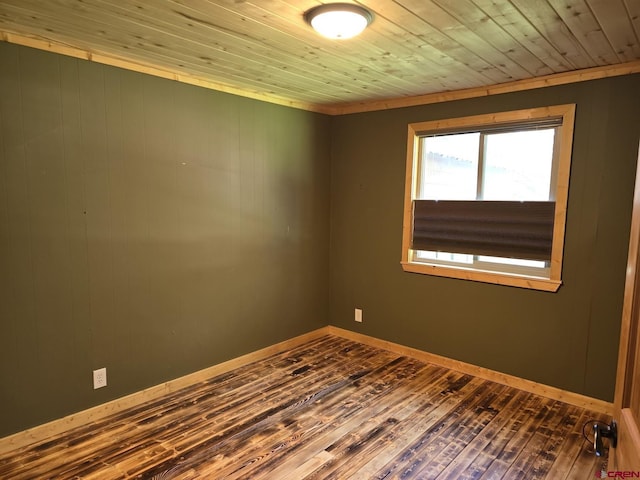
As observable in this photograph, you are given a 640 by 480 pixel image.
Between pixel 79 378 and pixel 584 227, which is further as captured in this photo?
pixel 584 227

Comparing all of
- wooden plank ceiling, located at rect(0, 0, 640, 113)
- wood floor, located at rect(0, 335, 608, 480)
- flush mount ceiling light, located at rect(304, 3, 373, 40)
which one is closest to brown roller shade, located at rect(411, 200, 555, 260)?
wooden plank ceiling, located at rect(0, 0, 640, 113)

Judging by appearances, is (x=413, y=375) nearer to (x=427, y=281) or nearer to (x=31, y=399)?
(x=427, y=281)

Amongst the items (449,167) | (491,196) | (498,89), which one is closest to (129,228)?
(449,167)

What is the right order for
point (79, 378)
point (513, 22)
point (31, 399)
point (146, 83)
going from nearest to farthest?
point (513, 22) → point (31, 399) → point (79, 378) → point (146, 83)

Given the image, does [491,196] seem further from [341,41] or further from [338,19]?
[338,19]

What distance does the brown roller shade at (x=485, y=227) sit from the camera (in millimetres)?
3174

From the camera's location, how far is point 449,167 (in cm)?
376

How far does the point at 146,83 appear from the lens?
2.91 m

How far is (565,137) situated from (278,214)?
2.46 metres

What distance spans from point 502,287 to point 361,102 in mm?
2171

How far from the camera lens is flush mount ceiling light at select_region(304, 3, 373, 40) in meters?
1.90

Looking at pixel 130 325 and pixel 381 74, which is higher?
pixel 381 74

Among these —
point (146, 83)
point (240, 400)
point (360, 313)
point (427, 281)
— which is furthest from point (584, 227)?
point (146, 83)

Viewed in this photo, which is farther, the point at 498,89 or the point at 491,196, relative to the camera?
the point at 491,196
